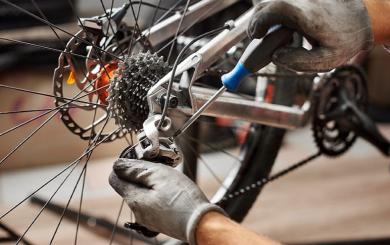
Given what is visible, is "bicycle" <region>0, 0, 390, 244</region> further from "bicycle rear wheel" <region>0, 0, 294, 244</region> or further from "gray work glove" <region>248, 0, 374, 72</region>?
"gray work glove" <region>248, 0, 374, 72</region>

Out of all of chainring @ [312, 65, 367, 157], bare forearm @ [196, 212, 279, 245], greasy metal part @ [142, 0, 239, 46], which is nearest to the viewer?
bare forearm @ [196, 212, 279, 245]

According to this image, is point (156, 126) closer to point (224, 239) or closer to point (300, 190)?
point (224, 239)

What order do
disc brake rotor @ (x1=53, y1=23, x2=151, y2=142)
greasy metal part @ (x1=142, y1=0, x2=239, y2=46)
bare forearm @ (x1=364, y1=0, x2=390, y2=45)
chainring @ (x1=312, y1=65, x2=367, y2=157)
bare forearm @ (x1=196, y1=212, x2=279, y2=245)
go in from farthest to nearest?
chainring @ (x1=312, y1=65, x2=367, y2=157)
greasy metal part @ (x1=142, y1=0, x2=239, y2=46)
disc brake rotor @ (x1=53, y1=23, x2=151, y2=142)
bare forearm @ (x1=364, y1=0, x2=390, y2=45)
bare forearm @ (x1=196, y1=212, x2=279, y2=245)

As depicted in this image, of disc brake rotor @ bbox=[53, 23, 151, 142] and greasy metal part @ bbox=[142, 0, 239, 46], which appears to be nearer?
disc brake rotor @ bbox=[53, 23, 151, 142]

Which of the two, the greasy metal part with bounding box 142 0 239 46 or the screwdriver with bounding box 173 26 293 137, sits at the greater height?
the screwdriver with bounding box 173 26 293 137

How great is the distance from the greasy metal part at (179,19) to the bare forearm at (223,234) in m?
0.45

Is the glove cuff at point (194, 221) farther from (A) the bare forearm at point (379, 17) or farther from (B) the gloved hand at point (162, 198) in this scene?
(A) the bare forearm at point (379, 17)

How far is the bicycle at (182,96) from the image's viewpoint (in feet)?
2.81

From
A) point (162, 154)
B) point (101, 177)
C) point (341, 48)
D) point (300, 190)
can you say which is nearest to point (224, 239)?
point (162, 154)

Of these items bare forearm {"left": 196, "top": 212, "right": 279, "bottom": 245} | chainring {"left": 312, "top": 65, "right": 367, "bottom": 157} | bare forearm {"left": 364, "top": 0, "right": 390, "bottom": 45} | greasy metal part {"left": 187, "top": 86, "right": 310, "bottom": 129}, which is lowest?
chainring {"left": 312, "top": 65, "right": 367, "bottom": 157}

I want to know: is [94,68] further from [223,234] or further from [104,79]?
[223,234]

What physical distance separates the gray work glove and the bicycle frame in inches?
5.0

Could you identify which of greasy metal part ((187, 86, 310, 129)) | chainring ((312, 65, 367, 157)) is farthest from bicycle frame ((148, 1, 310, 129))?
chainring ((312, 65, 367, 157))

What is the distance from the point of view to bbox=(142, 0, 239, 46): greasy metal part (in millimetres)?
1078
